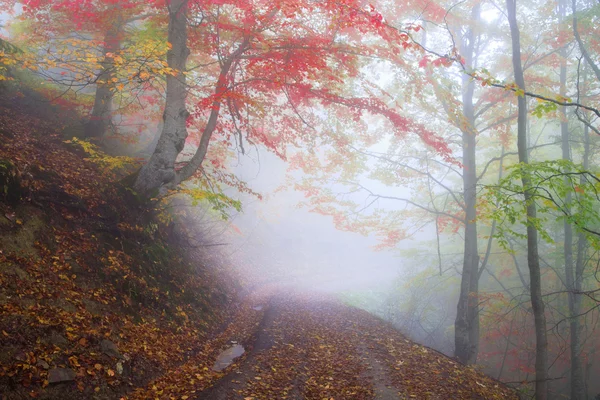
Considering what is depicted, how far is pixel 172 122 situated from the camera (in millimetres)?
Answer: 7715

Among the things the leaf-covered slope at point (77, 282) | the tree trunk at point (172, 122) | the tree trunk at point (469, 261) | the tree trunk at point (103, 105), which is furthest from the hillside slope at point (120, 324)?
the tree trunk at point (469, 261)

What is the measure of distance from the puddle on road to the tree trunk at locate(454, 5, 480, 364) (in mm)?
7251

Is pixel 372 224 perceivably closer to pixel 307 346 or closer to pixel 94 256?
pixel 307 346

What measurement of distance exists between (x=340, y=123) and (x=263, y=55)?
577cm

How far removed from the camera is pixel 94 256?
5695 mm

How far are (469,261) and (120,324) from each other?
10.6 metres

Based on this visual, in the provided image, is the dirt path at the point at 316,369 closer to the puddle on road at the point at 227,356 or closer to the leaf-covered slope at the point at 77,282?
the puddle on road at the point at 227,356

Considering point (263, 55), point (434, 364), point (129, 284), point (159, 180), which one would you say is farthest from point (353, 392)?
point (263, 55)

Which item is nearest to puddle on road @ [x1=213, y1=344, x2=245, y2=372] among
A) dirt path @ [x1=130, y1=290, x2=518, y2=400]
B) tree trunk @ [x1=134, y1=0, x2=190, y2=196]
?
dirt path @ [x1=130, y1=290, x2=518, y2=400]

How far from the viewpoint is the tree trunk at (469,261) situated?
10.2 metres

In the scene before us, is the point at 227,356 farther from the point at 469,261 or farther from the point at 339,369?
the point at 469,261

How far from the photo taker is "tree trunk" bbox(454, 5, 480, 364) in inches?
401

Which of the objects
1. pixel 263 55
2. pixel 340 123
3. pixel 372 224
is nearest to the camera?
pixel 263 55

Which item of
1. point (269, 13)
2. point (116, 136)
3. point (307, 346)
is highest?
point (269, 13)
